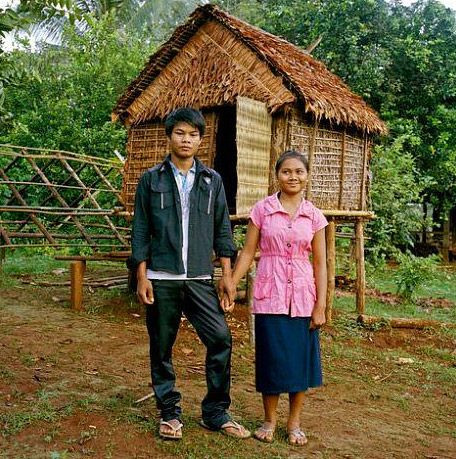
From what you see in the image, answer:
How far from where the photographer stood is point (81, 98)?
1530 cm

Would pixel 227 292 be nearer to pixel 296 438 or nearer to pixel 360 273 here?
pixel 296 438

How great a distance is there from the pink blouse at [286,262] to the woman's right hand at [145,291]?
2.00 ft

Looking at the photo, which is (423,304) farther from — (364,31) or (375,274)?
(364,31)

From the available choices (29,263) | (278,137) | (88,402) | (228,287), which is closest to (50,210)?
(29,263)

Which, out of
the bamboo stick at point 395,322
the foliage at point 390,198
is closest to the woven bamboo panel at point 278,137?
the bamboo stick at point 395,322

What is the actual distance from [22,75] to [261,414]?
2652mm

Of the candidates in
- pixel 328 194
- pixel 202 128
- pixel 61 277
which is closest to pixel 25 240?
pixel 61 277

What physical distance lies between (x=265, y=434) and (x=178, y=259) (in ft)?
3.82

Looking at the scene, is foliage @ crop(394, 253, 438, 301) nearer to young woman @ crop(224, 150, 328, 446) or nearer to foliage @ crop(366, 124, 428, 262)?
foliage @ crop(366, 124, 428, 262)

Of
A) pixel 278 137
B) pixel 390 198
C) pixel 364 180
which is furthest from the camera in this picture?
pixel 390 198

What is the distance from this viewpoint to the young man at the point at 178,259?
346 cm

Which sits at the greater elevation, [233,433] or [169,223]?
[169,223]

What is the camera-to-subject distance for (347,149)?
8297 mm

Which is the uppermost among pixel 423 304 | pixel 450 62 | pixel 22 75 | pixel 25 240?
pixel 450 62
